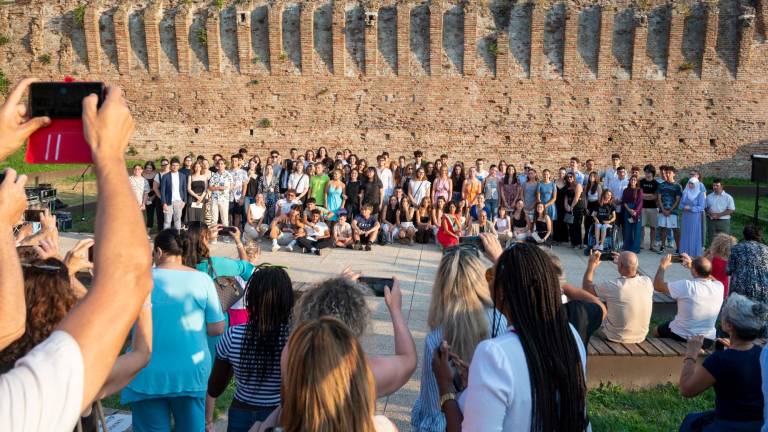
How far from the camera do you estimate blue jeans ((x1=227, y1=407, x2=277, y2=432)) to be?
2.96 meters

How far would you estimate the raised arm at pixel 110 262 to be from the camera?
124cm

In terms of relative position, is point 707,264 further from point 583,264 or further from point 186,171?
point 186,171

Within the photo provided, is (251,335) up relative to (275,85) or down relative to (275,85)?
down

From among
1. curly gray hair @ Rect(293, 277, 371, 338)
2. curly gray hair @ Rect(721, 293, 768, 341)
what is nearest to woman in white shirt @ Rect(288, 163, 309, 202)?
curly gray hair @ Rect(721, 293, 768, 341)

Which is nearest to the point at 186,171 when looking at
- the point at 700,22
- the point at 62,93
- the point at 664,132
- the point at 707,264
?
the point at 707,264

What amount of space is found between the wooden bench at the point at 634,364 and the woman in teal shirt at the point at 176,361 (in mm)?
A: 3433

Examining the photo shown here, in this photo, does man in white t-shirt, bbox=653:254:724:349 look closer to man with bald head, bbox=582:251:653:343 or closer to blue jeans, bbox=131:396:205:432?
man with bald head, bbox=582:251:653:343

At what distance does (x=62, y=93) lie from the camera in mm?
1625

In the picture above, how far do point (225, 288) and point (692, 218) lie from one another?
9.50 metres

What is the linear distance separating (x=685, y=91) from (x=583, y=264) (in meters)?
13.4

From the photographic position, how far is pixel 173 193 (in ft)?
40.1

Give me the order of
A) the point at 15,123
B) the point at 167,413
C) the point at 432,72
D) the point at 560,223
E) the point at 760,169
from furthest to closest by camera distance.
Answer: the point at 432,72
the point at 560,223
the point at 760,169
the point at 167,413
the point at 15,123

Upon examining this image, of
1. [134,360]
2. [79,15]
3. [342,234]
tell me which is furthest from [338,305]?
[79,15]

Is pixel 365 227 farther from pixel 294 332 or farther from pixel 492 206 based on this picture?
pixel 294 332
